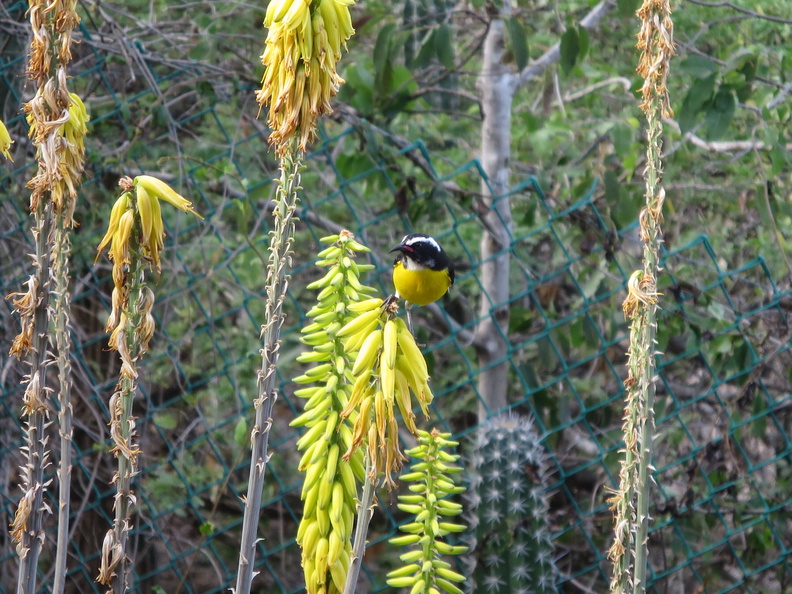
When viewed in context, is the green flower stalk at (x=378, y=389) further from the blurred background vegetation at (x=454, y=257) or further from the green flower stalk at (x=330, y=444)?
the blurred background vegetation at (x=454, y=257)

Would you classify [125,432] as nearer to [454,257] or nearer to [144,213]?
[144,213]

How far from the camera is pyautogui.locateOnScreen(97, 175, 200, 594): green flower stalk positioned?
1481 millimetres

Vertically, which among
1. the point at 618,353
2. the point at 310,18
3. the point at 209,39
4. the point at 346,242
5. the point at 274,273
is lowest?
the point at 274,273

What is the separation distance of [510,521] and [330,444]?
1.99m

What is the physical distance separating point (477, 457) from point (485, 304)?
106 centimetres

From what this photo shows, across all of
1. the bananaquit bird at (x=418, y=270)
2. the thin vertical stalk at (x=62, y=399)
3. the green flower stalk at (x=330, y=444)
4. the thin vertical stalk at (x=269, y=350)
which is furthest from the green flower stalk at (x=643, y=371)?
the bananaquit bird at (x=418, y=270)

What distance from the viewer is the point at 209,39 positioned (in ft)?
14.2

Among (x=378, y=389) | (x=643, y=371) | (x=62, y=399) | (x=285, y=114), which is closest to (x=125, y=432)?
(x=62, y=399)

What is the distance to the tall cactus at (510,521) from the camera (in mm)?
3494

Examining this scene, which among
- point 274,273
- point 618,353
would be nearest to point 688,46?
point 618,353

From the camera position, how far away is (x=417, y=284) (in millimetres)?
3004

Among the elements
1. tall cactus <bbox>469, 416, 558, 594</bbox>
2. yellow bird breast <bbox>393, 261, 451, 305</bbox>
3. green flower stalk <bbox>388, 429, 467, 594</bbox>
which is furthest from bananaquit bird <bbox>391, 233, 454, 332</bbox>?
green flower stalk <bbox>388, 429, 467, 594</bbox>

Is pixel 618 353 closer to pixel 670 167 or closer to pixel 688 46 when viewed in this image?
pixel 670 167

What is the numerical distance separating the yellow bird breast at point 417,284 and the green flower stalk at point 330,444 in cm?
122
